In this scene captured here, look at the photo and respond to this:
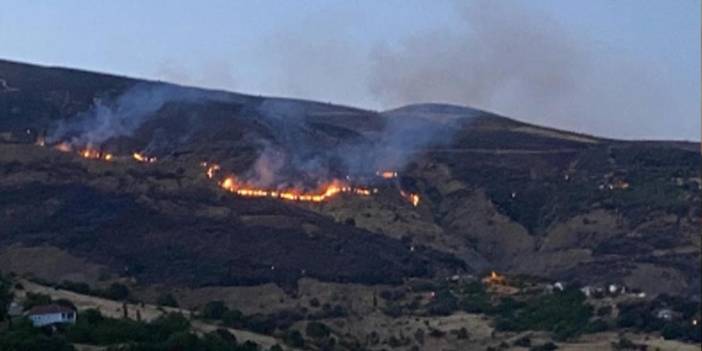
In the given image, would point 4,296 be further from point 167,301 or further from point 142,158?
point 142,158

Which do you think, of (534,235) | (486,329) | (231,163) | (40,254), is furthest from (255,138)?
(486,329)

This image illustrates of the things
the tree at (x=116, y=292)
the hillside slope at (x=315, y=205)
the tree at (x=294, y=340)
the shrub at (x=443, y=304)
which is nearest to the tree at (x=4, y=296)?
the tree at (x=116, y=292)

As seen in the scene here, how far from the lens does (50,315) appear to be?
52688 millimetres

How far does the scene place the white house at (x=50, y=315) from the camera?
51.4m

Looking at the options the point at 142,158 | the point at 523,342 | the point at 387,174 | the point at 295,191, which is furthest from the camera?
the point at 387,174

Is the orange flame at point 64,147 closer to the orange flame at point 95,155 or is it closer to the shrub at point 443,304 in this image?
the orange flame at point 95,155

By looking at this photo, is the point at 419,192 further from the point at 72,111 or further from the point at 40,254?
the point at 40,254

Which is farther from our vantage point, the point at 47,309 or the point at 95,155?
the point at 95,155

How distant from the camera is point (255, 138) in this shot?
369 feet

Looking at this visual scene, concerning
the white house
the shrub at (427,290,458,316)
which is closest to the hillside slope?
the shrub at (427,290,458,316)

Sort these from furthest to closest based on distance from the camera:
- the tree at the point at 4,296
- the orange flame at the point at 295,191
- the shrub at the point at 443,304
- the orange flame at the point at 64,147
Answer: the orange flame at the point at 64,147
the orange flame at the point at 295,191
the shrub at the point at 443,304
the tree at the point at 4,296

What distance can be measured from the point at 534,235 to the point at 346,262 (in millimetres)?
21539

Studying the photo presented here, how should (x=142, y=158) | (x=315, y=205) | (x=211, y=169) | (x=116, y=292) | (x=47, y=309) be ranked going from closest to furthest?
(x=47, y=309) → (x=116, y=292) → (x=315, y=205) → (x=211, y=169) → (x=142, y=158)

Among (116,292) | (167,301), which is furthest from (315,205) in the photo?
(116,292)
